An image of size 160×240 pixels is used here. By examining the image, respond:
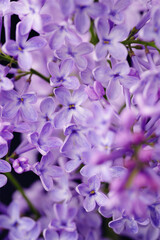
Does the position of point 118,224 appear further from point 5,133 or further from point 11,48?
point 11,48

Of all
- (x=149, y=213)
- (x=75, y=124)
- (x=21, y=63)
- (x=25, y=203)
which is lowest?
(x=25, y=203)

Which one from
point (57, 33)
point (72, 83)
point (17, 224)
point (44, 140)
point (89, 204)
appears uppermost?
point (57, 33)

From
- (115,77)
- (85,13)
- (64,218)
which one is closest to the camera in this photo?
(85,13)

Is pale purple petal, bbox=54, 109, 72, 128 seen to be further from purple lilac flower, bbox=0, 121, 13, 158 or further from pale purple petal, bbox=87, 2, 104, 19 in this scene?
pale purple petal, bbox=87, 2, 104, 19

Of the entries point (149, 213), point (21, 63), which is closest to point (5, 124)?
point (21, 63)

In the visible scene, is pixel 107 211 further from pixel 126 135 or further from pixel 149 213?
pixel 126 135

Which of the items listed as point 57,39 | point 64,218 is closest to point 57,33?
point 57,39

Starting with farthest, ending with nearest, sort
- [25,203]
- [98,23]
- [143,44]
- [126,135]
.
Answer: [25,203] → [143,44] → [98,23] → [126,135]
